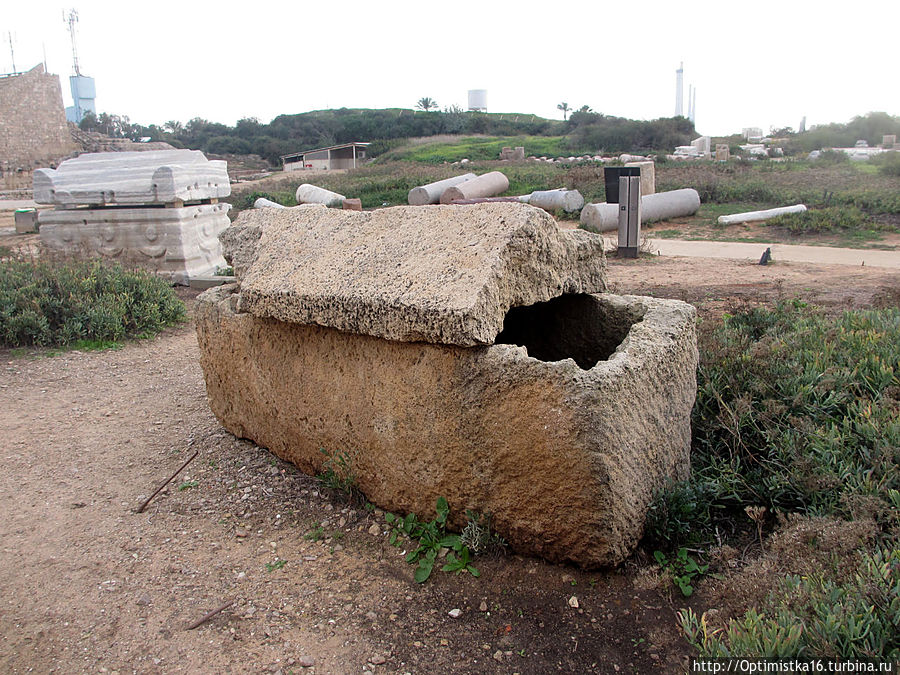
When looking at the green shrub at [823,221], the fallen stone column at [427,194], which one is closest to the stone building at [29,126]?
the fallen stone column at [427,194]

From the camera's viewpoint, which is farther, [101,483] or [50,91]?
[50,91]

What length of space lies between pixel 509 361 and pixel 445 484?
623mm

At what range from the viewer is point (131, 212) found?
8.24 m

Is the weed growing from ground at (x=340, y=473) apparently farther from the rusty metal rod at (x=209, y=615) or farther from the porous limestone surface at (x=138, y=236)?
the porous limestone surface at (x=138, y=236)

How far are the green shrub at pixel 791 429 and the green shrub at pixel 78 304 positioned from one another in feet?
16.2

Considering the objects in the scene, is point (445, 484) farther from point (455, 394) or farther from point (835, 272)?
point (835, 272)

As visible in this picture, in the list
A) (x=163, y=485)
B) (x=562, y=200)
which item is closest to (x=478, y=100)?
(x=562, y=200)

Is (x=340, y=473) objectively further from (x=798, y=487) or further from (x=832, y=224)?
(x=832, y=224)

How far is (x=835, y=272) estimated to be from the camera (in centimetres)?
771

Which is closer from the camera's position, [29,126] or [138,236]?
[138,236]

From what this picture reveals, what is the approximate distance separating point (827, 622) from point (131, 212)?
8.50m

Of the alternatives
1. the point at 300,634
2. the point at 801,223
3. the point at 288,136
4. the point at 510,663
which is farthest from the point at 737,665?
the point at 288,136

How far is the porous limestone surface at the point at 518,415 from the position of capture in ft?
7.64

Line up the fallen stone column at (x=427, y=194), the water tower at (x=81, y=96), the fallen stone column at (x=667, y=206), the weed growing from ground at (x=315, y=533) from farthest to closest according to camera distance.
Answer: the water tower at (x=81, y=96) < the fallen stone column at (x=427, y=194) < the fallen stone column at (x=667, y=206) < the weed growing from ground at (x=315, y=533)
